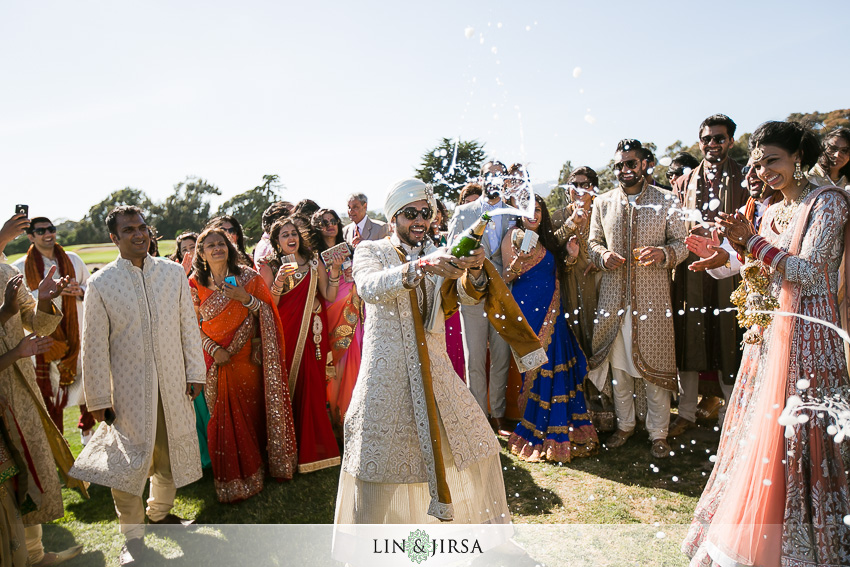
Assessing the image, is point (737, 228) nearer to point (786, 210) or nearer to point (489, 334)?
point (786, 210)

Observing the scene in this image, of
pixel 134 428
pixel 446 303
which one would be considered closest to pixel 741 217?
pixel 446 303

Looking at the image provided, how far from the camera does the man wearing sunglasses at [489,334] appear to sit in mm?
5383

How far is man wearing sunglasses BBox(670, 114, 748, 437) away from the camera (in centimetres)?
481

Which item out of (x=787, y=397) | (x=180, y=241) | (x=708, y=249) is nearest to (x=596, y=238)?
(x=708, y=249)

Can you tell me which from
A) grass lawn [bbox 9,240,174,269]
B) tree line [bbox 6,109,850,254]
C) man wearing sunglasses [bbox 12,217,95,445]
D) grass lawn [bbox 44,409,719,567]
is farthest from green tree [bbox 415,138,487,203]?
grass lawn [bbox 9,240,174,269]

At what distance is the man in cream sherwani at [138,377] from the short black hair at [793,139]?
3.62 metres

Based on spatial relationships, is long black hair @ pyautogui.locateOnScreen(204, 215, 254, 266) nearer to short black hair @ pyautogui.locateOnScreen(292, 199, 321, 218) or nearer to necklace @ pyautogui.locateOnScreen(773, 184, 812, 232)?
short black hair @ pyautogui.locateOnScreen(292, 199, 321, 218)

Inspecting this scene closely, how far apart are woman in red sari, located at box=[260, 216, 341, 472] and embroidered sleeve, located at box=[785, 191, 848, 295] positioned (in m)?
3.58

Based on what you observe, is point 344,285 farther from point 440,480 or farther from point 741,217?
point 741,217

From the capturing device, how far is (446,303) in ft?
10.3

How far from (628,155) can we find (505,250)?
4.37ft

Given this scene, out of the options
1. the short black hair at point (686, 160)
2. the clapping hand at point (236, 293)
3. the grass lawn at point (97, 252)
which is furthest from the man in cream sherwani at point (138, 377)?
the grass lawn at point (97, 252)

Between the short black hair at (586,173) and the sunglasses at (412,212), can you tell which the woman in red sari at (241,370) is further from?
the short black hair at (586,173)

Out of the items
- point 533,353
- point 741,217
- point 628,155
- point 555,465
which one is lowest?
point 555,465
